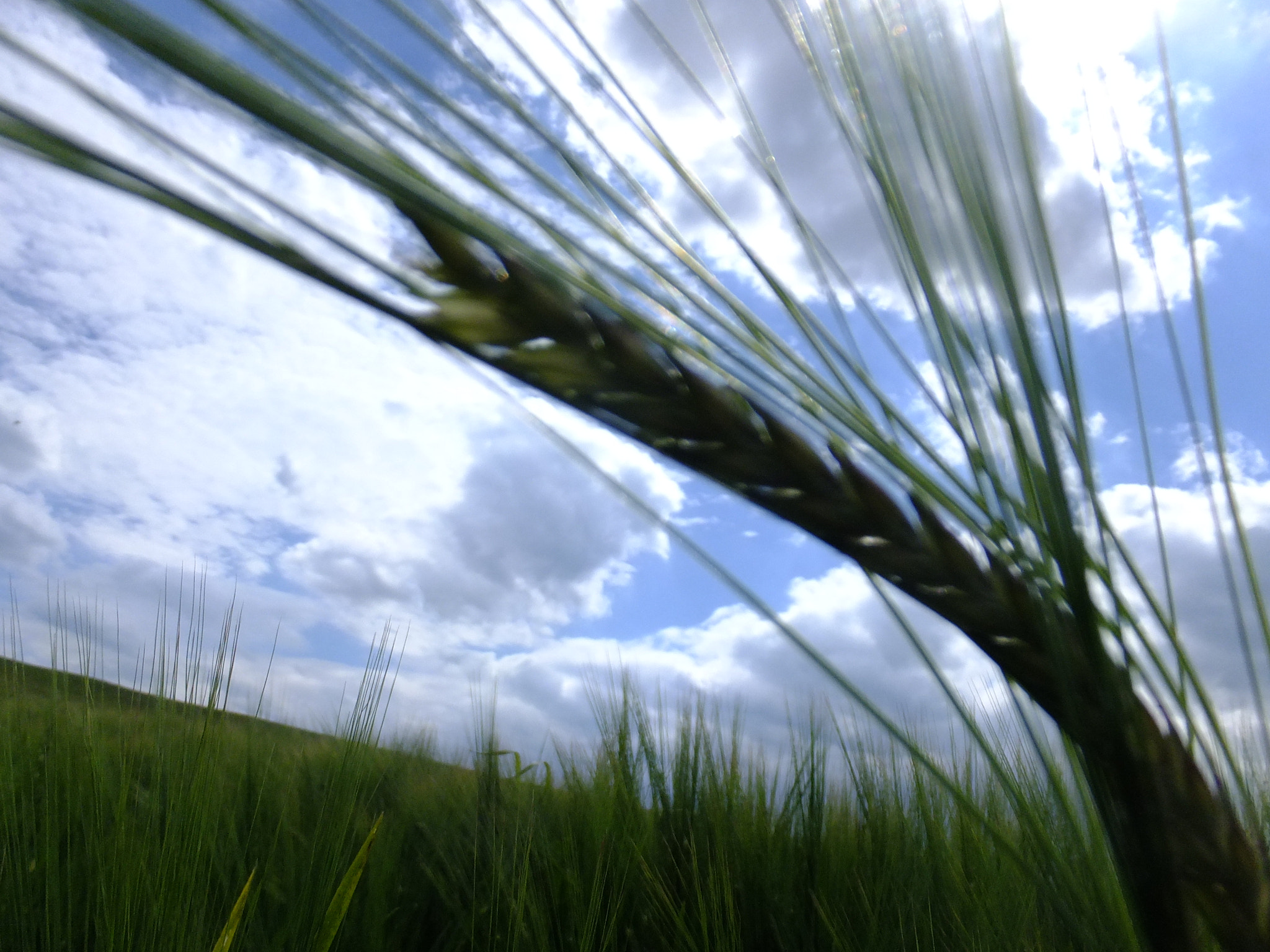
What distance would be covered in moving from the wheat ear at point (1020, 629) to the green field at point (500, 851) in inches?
2.1

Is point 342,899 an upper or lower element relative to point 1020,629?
lower

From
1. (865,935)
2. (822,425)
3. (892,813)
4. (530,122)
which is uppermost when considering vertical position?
(530,122)

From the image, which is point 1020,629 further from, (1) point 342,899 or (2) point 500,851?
(2) point 500,851

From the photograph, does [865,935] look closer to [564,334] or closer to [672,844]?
[672,844]

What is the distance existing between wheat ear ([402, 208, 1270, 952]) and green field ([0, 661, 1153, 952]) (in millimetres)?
54

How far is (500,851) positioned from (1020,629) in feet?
2.24

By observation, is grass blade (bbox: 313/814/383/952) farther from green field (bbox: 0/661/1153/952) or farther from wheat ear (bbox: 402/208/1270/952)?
wheat ear (bbox: 402/208/1270/952)

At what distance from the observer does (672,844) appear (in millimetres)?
1197

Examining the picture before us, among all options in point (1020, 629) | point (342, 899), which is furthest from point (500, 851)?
point (1020, 629)

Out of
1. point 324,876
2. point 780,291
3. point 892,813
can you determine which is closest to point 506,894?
point 324,876

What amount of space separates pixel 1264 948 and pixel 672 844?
813 millimetres

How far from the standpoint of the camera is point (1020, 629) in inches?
19.6

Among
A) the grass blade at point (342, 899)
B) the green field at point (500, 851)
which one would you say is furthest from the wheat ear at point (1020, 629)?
the grass blade at point (342, 899)

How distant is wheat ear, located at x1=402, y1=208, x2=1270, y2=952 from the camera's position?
448 mm
